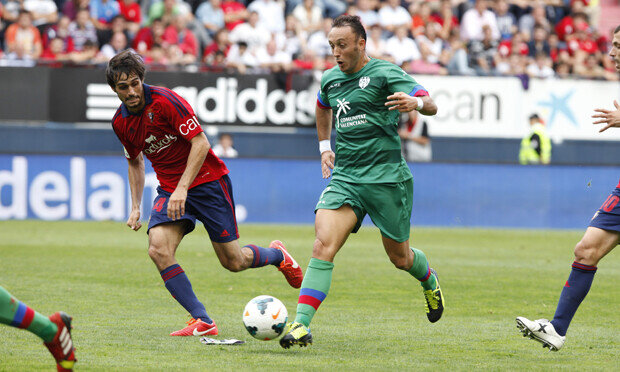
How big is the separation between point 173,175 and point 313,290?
1.59 meters

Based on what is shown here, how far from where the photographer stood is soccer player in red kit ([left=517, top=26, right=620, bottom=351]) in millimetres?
6246

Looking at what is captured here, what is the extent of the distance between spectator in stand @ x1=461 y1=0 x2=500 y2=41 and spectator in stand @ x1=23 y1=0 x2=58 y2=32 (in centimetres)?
947

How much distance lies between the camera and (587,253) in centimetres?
636

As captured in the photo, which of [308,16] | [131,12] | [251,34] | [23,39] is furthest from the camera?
[308,16]

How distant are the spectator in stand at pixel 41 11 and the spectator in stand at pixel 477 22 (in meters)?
9.47

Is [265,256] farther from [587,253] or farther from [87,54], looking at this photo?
[87,54]

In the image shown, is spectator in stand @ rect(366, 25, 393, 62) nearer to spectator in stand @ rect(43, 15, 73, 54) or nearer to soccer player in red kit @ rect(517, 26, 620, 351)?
spectator in stand @ rect(43, 15, 73, 54)

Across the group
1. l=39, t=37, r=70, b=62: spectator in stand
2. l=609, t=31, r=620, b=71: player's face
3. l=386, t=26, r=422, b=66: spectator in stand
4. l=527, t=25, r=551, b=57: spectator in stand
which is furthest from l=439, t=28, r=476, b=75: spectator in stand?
l=609, t=31, r=620, b=71: player's face

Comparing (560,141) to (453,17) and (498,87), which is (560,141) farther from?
(453,17)

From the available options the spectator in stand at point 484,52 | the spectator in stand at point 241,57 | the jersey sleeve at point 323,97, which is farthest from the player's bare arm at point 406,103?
the spectator in stand at point 484,52

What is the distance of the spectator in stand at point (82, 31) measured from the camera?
63.2 feet

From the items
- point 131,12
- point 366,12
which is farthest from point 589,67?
point 131,12

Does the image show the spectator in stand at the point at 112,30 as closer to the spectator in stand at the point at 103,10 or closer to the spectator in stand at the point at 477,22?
the spectator in stand at the point at 103,10

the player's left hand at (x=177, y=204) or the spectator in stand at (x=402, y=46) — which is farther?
the spectator in stand at (x=402, y=46)
